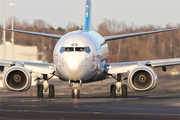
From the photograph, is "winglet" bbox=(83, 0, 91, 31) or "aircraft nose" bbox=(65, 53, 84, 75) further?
"winglet" bbox=(83, 0, 91, 31)

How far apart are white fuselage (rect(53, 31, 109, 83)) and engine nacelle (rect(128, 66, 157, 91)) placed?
6.67 feet

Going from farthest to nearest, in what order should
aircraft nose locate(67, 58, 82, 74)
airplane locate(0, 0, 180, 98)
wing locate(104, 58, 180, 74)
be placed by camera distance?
wing locate(104, 58, 180, 74) < airplane locate(0, 0, 180, 98) < aircraft nose locate(67, 58, 82, 74)

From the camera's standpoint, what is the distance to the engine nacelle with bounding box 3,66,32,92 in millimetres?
21578

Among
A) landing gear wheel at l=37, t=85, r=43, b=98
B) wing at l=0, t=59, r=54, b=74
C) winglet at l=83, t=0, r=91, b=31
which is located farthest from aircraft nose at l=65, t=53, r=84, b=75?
winglet at l=83, t=0, r=91, b=31

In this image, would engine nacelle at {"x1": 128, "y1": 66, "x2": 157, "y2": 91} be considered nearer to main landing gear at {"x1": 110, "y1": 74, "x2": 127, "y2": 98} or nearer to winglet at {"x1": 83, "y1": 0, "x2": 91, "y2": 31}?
main landing gear at {"x1": 110, "y1": 74, "x2": 127, "y2": 98}

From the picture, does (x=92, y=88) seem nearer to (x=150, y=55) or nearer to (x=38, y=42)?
(x=150, y=55)

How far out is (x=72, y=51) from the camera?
20.6 meters

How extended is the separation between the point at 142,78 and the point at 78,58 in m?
3.68

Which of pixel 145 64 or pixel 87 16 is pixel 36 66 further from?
pixel 87 16

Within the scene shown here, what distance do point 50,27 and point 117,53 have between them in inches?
280

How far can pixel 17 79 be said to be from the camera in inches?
868

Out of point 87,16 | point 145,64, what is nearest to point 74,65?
point 145,64

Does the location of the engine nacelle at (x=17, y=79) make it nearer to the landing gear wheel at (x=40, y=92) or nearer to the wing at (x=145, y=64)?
the landing gear wheel at (x=40, y=92)

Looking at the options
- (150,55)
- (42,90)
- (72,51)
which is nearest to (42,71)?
(42,90)
